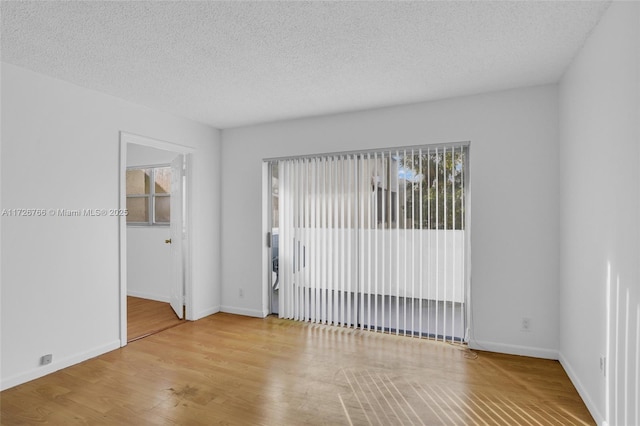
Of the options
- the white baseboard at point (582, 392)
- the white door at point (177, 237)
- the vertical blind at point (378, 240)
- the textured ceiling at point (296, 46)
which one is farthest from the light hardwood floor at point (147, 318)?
the white baseboard at point (582, 392)

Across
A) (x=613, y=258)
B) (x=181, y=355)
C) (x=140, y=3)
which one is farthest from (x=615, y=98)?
(x=181, y=355)

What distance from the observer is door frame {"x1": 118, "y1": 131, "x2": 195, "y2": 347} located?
142 inches

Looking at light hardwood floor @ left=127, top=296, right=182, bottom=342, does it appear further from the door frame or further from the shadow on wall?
the shadow on wall

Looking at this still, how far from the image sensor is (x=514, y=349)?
131 inches

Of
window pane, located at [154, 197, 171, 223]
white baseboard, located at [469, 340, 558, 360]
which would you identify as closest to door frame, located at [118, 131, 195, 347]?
window pane, located at [154, 197, 171, 223]

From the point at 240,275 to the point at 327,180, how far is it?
182cm

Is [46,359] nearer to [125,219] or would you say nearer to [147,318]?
[125,219]

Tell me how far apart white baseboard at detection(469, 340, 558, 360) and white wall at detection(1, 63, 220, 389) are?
3.67m

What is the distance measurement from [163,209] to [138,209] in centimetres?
53

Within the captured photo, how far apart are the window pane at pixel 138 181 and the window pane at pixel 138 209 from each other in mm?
116

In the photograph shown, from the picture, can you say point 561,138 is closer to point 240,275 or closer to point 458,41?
point 458,41

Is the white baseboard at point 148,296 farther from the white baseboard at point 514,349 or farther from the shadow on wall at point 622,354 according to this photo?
the shadow on wall at point 622,354

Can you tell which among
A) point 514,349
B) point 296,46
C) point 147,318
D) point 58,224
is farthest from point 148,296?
point 514,349

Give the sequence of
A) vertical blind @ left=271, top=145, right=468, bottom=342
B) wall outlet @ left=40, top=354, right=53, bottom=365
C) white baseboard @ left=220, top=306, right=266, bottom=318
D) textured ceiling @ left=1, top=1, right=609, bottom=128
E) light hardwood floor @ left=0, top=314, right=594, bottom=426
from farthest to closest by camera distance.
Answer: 1. white baseboard @ left=220, top=306, right=266, bottom=318
2. vertical blind @ left=271, top=145, right=468, bottom=342
3. wall outlet @ left=40, top=354, right=53, bottom=365
4. light hardwood floor @ left=0, top=314, right=594, bottom=426
5. textured ceiling @ left=1, top=1, right=609, bottom=128
